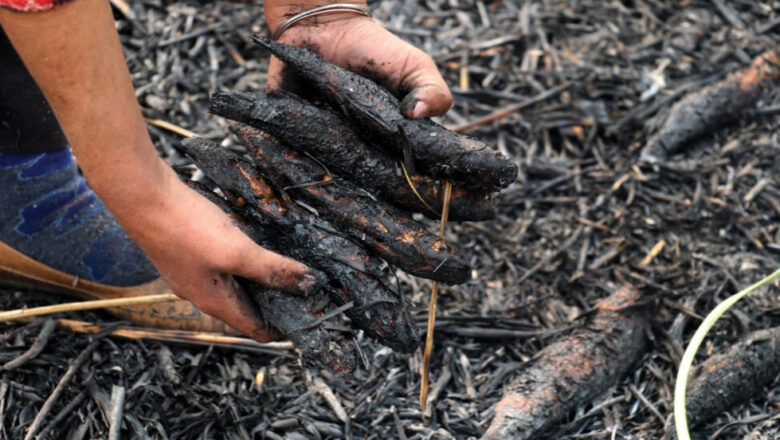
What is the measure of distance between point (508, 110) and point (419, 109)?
1312 mm

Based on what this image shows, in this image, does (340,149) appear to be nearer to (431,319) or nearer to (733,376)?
(431,319)

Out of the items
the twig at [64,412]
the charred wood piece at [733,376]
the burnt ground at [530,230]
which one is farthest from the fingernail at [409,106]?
the twig at [64,412]

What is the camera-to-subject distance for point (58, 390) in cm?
164

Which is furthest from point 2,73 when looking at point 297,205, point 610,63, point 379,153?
point 610,63

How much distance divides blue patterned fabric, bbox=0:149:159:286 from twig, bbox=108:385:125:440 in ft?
1.40

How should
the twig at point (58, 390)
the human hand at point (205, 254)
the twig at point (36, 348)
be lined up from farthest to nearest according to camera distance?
1. the twig at point (36, 348)
2. the twig at point (58, 390)
3. the human hand at point (205, 254)

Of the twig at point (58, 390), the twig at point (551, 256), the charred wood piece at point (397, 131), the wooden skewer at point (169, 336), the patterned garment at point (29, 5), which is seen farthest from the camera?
the twig at point (551, 256)

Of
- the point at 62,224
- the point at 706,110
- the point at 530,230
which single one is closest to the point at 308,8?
the point at 62,224

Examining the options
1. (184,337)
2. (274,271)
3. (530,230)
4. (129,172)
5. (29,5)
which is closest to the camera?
(29,5)

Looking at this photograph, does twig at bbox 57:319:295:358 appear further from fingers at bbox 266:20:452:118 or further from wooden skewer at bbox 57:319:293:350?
fingers at bbox 266:20:452:118

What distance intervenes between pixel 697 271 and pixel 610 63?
123 centimetres

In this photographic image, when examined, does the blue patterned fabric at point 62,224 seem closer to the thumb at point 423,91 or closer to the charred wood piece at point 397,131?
the charred wood piece at point 397,131

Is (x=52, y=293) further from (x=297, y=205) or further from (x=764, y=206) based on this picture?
(x=764, y=206)

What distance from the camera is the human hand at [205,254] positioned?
1.26m
